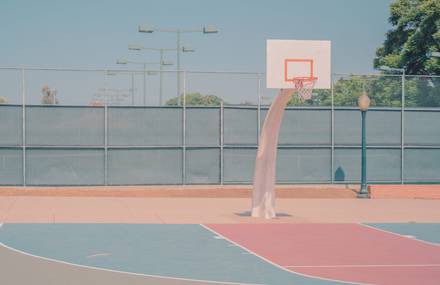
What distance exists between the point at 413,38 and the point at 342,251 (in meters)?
31.1

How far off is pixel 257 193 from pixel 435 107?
580 inches

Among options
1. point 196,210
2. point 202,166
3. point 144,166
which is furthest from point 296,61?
point 144,166

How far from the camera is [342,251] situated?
17656 mm

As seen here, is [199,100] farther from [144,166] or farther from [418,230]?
[418,230]

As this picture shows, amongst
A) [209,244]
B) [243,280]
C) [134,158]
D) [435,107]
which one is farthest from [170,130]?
[243,280]

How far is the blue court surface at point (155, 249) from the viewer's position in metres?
14.5

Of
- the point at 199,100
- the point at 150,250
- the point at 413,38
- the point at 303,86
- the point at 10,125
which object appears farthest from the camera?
the point at 413,38

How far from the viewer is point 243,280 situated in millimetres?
13883

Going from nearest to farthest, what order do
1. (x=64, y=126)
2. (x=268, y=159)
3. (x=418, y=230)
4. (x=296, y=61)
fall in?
(x=418, y=230), (x=268, y=159), (x=296, y=61), (x=64, y=126)

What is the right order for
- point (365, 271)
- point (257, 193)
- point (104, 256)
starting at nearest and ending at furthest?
point (365, 271)
point (104, 256)
point (257, 193)

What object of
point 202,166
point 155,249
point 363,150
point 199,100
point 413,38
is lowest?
point 155,249

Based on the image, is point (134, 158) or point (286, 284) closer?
point (286, 284)

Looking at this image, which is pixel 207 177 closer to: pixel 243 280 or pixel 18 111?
pixel 18 111

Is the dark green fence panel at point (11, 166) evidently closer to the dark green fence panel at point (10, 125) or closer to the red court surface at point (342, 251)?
the dark green fence panel at point (10, 125)
